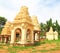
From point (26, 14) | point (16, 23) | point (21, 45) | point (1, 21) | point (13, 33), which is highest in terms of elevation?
point (1, 21)

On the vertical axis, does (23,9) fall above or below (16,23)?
above

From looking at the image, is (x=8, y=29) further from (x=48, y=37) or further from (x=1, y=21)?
(x=1, y=21)

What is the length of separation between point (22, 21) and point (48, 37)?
1134 centimetres

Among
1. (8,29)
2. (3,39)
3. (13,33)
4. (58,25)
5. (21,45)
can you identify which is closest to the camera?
(21,45)

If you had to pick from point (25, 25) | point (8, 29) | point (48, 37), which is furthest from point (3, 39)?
point (25, 25)

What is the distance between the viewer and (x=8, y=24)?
102 feet

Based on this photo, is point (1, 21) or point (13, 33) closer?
point (13, 33)

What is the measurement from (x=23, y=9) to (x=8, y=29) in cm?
802

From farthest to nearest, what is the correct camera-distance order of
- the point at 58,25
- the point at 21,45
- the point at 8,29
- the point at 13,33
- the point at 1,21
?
1. the point at 1,21
2. the point at 58,25
3. the point at 8,29
4. the point at 13,33
5. the point at 21,45

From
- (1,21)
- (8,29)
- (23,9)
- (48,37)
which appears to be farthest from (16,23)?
(1,21)

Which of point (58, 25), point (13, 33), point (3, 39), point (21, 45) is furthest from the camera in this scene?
point (58, 25)

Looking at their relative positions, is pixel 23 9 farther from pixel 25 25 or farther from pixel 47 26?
pixel 47 26

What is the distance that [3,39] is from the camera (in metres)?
33.9

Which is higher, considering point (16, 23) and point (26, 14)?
point (26, 14)
